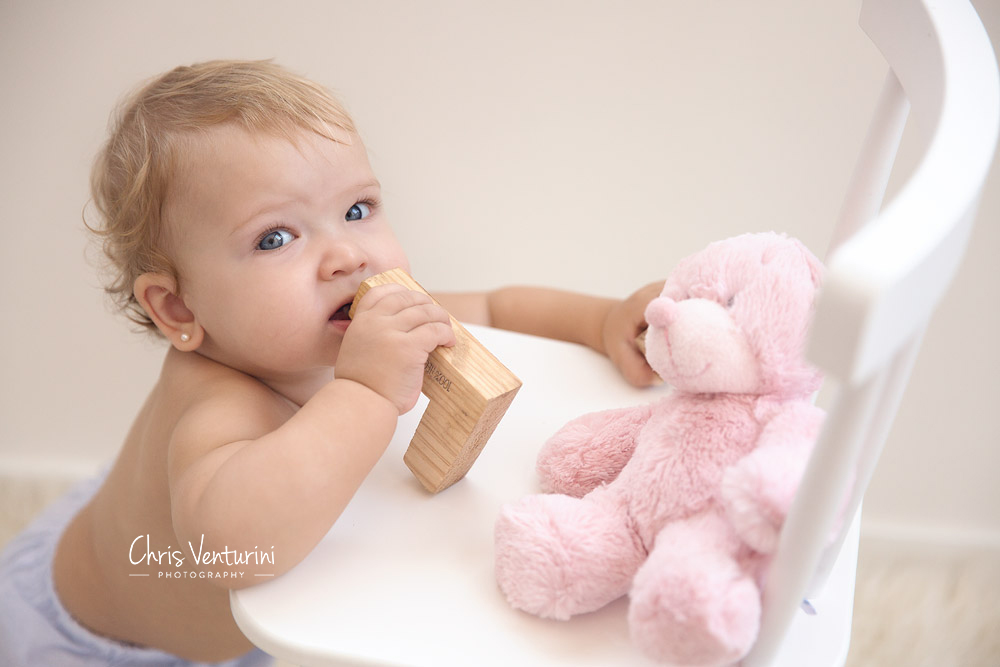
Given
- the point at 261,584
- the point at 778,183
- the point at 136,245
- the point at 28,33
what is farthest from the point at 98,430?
the point at 778,183

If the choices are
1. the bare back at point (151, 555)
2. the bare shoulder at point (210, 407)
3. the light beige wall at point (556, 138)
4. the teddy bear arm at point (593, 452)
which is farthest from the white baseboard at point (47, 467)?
the teddy bear arm at point (593, 452)

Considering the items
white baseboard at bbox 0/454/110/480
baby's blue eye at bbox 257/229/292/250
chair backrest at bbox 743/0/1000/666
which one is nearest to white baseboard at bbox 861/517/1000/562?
chair backrest at bbox 743/0/1000/666

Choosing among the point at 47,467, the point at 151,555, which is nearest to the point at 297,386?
the point at 151,555

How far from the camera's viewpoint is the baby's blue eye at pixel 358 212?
2.23ft

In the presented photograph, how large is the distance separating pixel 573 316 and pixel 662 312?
0.44 meters

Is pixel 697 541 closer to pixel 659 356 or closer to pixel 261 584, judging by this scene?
pixel 659 356

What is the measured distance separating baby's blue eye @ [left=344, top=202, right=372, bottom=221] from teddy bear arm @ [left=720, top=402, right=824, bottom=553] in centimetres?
40

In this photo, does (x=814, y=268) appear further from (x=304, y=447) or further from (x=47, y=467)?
(x=47, y=467)

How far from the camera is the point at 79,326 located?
1290 mm

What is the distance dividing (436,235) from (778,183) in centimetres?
50

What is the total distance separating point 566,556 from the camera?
1.50ft

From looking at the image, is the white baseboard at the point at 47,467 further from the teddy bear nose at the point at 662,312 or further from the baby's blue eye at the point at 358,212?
the teddy bear nose at the point at 662,312

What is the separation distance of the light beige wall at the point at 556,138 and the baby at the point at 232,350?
0.41m

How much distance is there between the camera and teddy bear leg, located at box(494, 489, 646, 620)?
1.50 feet
